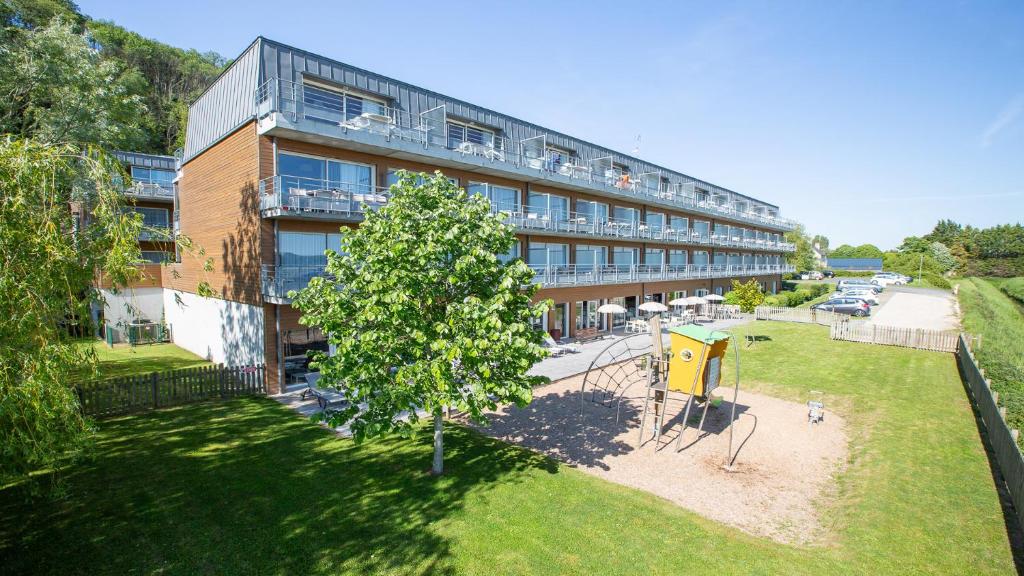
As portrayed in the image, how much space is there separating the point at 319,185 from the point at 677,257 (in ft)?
108

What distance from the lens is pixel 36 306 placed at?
6.22 metres

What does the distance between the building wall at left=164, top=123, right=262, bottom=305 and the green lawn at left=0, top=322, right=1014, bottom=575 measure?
625 cm

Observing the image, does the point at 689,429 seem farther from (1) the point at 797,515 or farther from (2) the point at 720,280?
(2) the point at 720,280

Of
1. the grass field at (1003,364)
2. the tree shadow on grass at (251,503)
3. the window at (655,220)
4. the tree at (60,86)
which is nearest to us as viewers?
the tree shadow on grass at (251,503)

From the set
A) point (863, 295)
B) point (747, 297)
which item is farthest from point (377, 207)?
point (863, 295)

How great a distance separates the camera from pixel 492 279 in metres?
10.1

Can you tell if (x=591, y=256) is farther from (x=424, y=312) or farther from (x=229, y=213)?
(x=424, y=312)

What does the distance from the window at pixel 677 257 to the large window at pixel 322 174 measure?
29608 millimetres

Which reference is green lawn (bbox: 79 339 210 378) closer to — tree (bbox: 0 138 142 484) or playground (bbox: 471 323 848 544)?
tree (bbox: 0 138 142 484)

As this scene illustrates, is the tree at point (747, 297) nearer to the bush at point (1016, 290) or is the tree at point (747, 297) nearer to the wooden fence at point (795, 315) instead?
the wooden fence at point (795, 315)

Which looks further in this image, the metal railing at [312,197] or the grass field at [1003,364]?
the metal railing at [312,197]

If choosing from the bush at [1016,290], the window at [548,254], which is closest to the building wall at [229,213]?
A: the window at [548,254]

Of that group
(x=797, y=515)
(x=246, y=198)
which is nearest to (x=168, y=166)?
(x=246, y=198)

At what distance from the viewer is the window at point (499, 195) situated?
23984 mm
